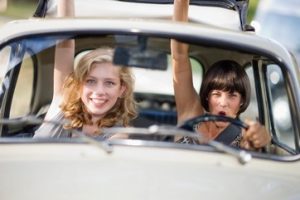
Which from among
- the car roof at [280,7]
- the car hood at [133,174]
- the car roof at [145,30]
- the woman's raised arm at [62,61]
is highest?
the car roof at [280,7]

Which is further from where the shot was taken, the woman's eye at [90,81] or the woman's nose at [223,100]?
the woman's nose at [223,100]

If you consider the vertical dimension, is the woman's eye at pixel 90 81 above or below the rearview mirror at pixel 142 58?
below

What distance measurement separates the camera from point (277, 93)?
504cm

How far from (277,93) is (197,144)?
1.13 metres

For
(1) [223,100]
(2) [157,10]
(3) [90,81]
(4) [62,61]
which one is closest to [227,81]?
(1) [223,100]

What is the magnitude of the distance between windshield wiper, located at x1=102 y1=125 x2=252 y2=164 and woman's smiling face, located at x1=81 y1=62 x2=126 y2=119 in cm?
34

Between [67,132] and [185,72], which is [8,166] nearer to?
[67,132]

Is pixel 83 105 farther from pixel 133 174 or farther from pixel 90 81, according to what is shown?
pixel 133 174

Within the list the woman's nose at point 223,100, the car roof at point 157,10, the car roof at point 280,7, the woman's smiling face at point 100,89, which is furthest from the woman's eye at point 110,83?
the car roof at point 280,7

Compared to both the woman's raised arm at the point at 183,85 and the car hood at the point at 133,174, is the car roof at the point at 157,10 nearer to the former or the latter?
the woman's raised arm at the point at 183,85

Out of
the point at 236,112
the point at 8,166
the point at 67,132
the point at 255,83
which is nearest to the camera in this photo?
the point at 8,166

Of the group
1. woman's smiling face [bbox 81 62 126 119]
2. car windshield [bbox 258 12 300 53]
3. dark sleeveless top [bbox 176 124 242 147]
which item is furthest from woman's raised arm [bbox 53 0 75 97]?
car windshield [bbox 258 12 300 53]

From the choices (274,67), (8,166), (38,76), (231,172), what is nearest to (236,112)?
(274,67)

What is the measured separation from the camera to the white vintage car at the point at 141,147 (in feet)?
12.2
